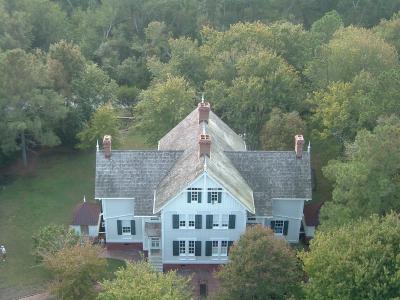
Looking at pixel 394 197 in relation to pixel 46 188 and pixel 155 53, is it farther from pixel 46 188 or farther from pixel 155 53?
pixel 155 53

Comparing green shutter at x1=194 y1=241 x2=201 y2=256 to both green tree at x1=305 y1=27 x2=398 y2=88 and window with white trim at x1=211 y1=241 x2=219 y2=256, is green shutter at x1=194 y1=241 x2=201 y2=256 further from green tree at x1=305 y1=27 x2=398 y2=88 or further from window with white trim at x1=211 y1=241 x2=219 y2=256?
green tree at x1=305 y1=27 x2=398 y2=88

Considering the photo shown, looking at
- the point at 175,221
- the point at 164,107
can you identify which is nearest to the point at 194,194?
the point at 175,221

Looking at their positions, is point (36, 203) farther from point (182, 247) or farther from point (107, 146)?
point (182, 247)

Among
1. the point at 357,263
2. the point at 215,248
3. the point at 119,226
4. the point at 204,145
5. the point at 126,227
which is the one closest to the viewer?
the point at 357,263

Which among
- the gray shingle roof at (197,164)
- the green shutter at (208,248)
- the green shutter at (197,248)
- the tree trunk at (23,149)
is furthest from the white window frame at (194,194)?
the tree trunk at (23,149)

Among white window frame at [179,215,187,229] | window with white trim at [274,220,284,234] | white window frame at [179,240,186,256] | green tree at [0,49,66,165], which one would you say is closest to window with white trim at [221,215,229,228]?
white window frame at [179,215,187,229]
